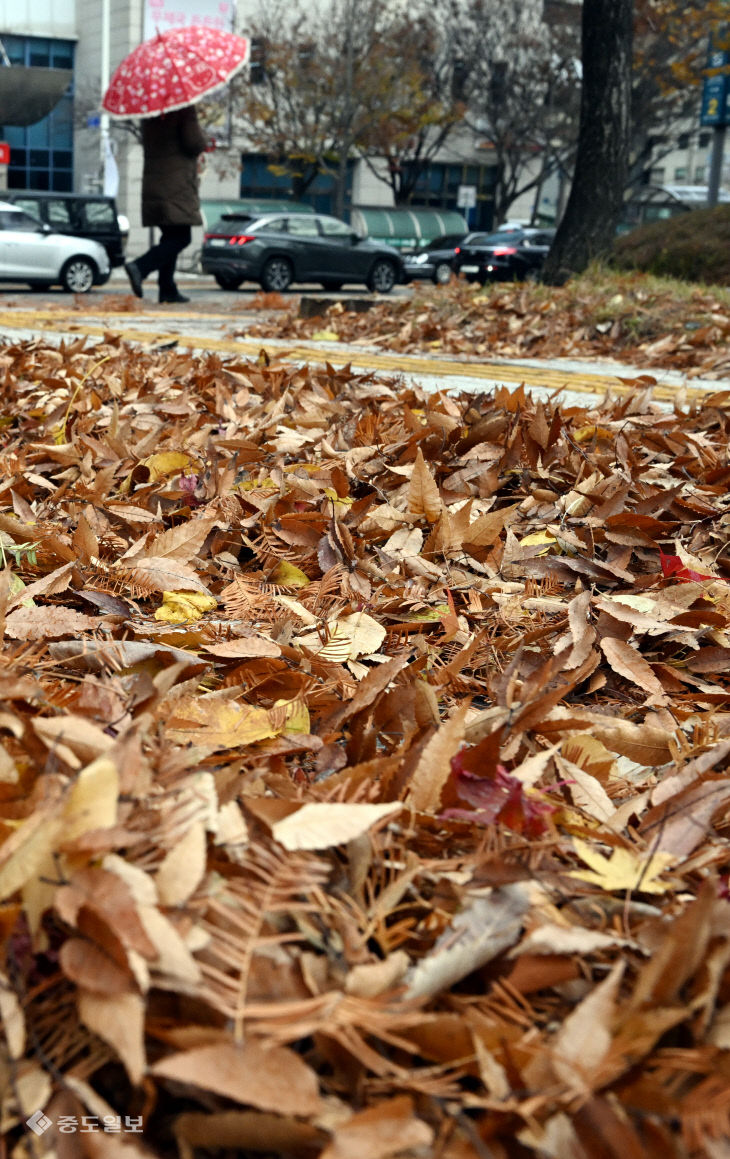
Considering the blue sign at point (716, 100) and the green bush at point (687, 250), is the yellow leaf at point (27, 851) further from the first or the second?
the blue sign at point (716, 100)

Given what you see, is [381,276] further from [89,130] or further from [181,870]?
[181,870]

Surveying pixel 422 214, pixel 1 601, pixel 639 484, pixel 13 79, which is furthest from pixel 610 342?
pixel 422 214

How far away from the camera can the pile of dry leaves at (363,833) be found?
0.94 metres

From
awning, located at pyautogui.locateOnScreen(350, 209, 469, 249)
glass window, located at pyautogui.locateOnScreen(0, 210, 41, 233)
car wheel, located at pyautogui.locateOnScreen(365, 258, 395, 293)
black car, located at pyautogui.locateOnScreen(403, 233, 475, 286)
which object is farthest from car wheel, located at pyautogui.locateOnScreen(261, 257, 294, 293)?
awning, located at pyautogui.locateOnScreen(350, 209, 469, 249)

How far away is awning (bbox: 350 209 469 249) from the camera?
124 feet

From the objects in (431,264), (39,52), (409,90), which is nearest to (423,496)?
(431,264)

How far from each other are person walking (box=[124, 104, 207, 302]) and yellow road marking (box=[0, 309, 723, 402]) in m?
2.32

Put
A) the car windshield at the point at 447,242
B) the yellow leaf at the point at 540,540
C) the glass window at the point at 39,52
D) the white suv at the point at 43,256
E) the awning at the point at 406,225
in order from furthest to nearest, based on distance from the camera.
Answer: the glass window at the point at 39,52, the awning at the point at 406,225, the car windshield at the point at 447,242, the white suv at the point at 43,256, the yellow leaf at the point at 540,540

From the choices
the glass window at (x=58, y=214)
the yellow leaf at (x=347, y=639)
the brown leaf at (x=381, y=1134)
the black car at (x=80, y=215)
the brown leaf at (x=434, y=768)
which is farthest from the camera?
the glass window at (x=58, y=214)

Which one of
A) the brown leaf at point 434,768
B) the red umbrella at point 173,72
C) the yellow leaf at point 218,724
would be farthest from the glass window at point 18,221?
the brown leaf at point 434,768

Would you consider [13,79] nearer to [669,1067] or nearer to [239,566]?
[239,566]

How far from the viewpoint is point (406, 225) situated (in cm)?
3803

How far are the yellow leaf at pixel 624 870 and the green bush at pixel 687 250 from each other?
10.9 metres

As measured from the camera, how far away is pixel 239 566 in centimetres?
245
